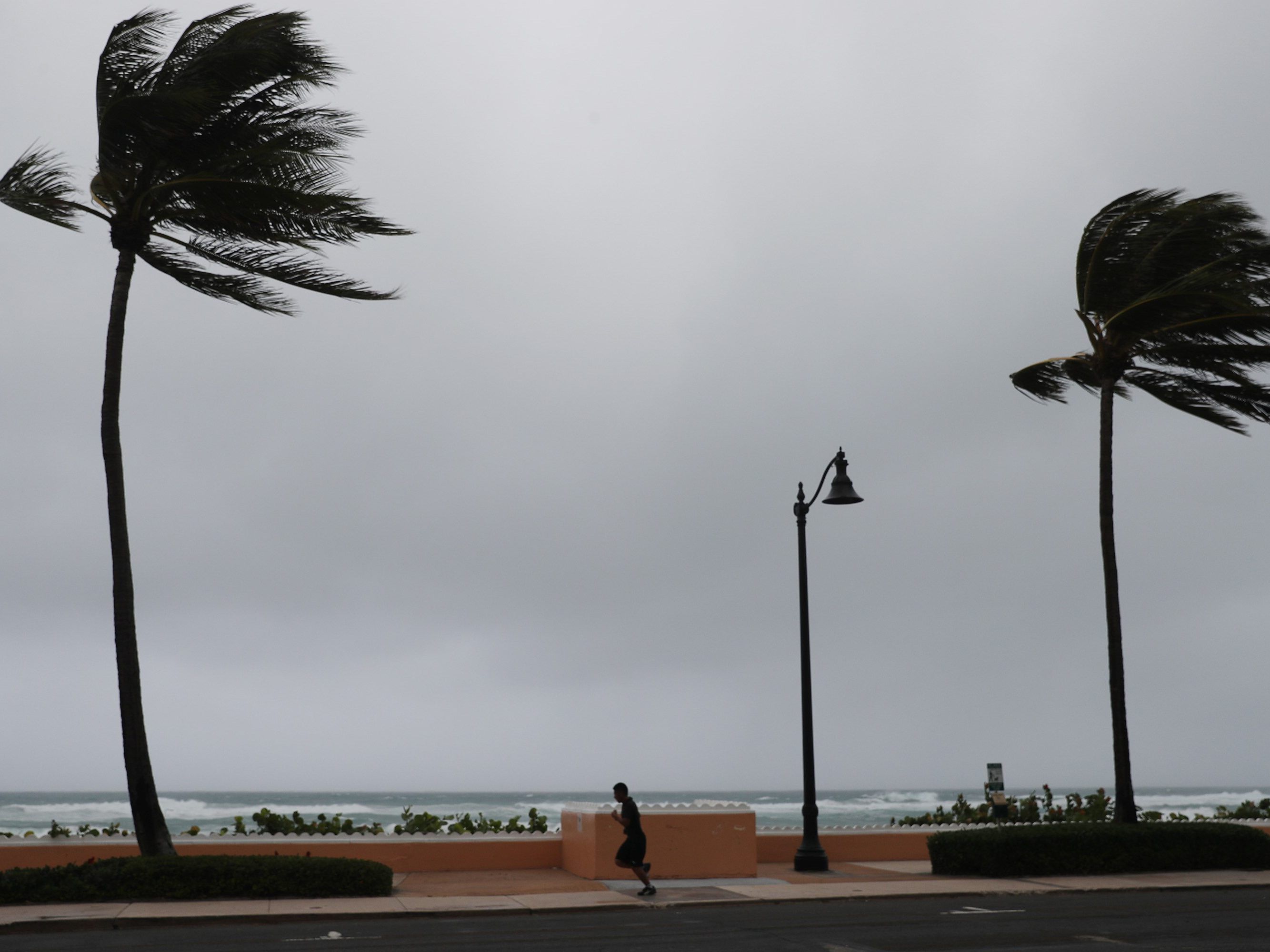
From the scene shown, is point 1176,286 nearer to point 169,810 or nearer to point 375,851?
point 375,851

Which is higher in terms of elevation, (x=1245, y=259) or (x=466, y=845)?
(x=1245, y=259)

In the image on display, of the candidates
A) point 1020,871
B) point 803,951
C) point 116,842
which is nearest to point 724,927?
point 803,951

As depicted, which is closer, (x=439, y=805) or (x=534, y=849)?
(x=534, y=849)

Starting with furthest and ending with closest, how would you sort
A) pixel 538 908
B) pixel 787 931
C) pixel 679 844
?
pixel 679 844
pixel 538 908
pixel 787 931

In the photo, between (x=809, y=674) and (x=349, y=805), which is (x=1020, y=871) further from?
(x=349, y=805)

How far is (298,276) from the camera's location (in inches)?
656

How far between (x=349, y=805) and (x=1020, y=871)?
75.9 metres

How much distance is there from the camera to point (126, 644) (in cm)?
1448

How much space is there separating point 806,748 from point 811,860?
1.67 m

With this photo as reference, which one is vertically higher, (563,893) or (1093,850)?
(1093,850)

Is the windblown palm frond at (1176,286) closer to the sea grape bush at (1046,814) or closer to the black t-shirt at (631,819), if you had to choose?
the sea grape bush at (1046,814)

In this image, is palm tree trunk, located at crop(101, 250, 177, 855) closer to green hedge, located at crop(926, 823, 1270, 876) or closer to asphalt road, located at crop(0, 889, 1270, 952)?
asphalt road, located at crop(0, 889, 1270, 952)

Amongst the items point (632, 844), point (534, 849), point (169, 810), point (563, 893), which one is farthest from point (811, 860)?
point (169, 810)

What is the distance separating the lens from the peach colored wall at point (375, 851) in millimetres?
15250
